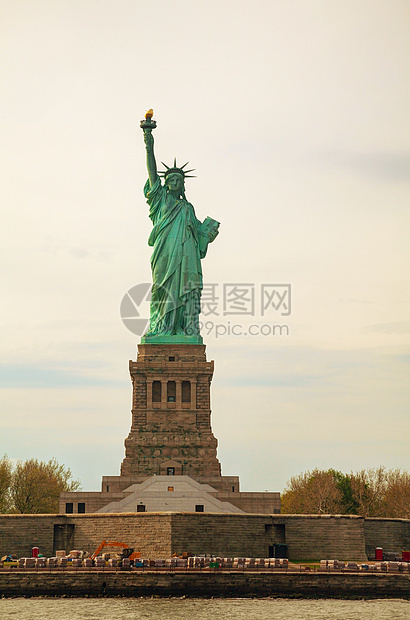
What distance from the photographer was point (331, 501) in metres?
65.4

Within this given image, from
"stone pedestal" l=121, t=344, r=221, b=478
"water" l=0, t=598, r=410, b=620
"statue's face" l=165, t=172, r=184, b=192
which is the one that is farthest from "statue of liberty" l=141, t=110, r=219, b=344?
"water" l=0, t=598, r=410, b=620

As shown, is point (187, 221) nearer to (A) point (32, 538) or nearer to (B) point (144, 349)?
(B) point (144, 349)

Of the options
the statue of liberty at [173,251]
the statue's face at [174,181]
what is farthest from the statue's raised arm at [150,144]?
the statue's face at [174,181]

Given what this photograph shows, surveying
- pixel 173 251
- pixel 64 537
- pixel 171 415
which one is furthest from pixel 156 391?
pixel 64 537

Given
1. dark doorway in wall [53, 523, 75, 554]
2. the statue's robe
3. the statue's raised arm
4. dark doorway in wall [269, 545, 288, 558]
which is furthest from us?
the statue's raised arm

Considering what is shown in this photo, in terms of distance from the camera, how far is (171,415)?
58781mm

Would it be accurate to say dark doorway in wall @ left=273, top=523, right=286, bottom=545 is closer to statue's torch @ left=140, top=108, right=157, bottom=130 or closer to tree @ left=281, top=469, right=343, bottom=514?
tree @ left=281, top=469, right=343, bottom=514

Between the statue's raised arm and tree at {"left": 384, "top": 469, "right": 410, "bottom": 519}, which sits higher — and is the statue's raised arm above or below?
above

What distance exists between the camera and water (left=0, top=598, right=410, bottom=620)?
37.3m

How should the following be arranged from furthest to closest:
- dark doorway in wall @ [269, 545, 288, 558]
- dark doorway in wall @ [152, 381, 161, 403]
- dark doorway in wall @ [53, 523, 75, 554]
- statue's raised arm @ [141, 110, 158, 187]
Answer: statue's raised arm @ [141, 110, 158, 187] < dark doorway in wall @ [152, 381, 161, 403] < dark doorway in wall @ [53, 523, 75, 554] < dark doorway in wall @ [269, 545, 288, 558]

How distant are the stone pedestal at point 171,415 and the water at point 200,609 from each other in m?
16.5

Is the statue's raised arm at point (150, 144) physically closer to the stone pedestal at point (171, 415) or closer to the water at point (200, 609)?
the stone pedestal at point (171, 415)

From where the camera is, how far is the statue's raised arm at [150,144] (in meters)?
62.1

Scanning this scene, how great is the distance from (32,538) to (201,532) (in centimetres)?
822
